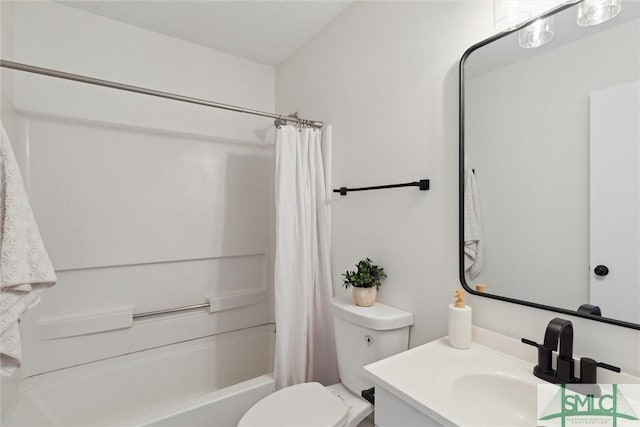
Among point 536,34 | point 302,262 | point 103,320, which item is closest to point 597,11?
point 536,34

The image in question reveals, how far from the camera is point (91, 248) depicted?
178 centimetres

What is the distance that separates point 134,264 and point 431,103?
6.01ft

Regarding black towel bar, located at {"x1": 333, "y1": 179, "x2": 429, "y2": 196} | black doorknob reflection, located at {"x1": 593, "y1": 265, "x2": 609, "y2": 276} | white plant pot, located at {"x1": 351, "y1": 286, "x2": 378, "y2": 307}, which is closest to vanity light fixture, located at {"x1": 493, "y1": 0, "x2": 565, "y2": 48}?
black towel bar, located at {"x1": 333, "y1": 179, "x2": 429, "y2": 196}

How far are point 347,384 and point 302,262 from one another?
25.1 inches

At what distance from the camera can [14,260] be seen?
1005 mm

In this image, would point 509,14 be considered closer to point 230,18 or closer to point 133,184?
point 230,18

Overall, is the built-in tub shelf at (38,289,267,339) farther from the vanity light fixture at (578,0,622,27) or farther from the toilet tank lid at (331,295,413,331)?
the vanity light fixture at (578,0,622,27)

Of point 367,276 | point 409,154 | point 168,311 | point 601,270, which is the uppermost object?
point 409,154

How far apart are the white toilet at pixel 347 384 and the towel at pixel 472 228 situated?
365 millimetres

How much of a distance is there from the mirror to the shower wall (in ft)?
5.15

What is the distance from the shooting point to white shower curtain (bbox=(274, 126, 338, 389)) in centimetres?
171

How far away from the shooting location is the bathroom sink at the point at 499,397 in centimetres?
84

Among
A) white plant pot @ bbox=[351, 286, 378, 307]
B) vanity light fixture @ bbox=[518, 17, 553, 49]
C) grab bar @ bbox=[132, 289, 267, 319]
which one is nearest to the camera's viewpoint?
vanity light fixture @ bbox=[518, 17, 553, 49]

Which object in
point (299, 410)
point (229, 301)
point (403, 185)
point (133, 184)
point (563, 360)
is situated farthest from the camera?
point (229, 301)
